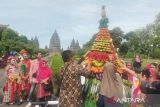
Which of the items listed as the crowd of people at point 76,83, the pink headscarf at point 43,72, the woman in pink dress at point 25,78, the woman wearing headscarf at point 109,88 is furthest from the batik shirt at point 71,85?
the woman in pink dress at point 25,78

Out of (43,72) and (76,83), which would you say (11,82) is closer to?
(43,72)

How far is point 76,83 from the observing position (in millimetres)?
7676

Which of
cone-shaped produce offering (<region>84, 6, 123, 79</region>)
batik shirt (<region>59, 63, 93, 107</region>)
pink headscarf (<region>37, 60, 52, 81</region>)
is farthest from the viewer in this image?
pink headscarf (<region>37, 60, 52, 81</region>)

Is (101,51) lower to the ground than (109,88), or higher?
higher

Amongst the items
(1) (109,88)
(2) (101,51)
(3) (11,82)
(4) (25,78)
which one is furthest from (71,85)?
(4) (25,78)

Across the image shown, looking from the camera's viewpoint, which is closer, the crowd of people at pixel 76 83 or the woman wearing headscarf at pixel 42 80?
the crowd of people at pixel 76 83

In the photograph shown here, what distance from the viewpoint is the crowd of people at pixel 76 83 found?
767cm

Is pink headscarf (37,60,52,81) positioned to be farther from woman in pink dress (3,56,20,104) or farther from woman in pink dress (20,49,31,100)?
woman in pink dress (20,49,31,100)

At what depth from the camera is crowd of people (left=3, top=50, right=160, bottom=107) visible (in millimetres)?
7668

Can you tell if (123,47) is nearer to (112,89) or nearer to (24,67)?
(24,67)

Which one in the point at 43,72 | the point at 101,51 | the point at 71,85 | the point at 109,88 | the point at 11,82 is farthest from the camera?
the point at 11,82

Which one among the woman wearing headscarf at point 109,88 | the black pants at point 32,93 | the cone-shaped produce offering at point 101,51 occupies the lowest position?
the black pants at point 32,93

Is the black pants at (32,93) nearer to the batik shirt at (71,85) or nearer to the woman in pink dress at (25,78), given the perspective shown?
the woman in pink dress at (25,78)

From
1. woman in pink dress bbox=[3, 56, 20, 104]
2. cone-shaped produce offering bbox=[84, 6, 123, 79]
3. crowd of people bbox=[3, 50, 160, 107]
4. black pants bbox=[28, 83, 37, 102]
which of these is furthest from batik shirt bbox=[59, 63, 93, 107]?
woman in pink dress bbox=[3, 56, 20, 104]
